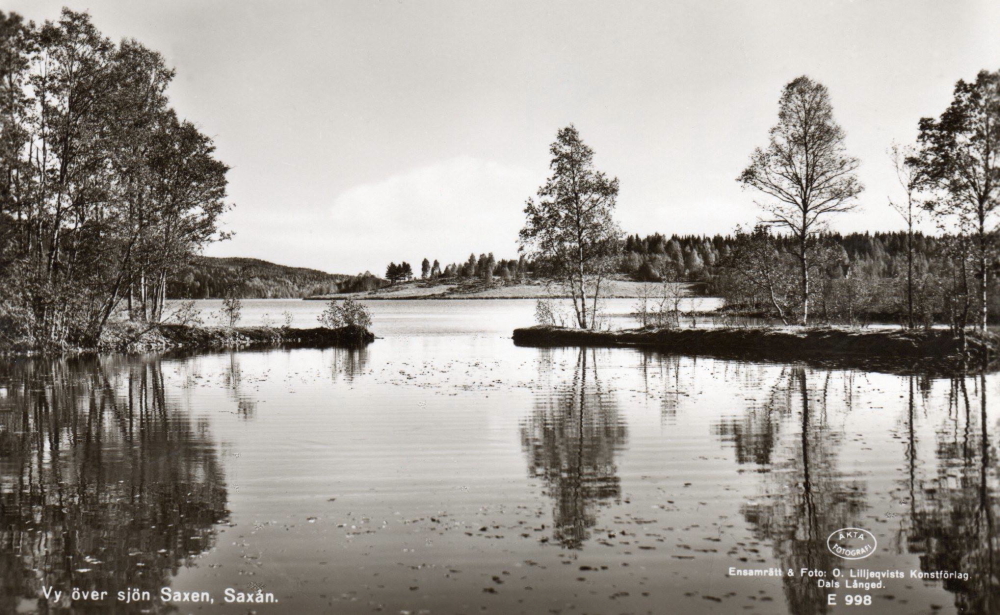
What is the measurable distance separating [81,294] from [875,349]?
1406 inches

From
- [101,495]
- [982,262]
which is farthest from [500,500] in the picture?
[982,262]

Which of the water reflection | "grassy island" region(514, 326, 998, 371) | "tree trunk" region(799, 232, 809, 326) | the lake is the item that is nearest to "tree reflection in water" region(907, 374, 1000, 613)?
the lake

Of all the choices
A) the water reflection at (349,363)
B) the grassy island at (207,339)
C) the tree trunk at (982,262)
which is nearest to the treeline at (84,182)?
the grassy island at (207,339)

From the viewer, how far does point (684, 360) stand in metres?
29.7

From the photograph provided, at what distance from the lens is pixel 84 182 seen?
100 feet

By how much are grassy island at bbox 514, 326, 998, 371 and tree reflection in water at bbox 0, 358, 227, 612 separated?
74.9 ft

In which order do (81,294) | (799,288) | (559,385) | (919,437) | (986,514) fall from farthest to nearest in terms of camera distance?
(799,288) < (81,294) < (559,385) < (919,437) < (986,514)

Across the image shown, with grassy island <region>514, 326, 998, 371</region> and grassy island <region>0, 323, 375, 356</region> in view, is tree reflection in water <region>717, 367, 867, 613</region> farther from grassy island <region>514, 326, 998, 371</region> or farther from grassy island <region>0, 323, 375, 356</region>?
grassy island <region>0, 323, 375, 356</region>

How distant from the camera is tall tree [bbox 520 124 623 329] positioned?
42.9 meters

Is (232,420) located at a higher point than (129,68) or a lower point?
lower

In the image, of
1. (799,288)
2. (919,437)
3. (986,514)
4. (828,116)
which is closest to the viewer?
(986,514)

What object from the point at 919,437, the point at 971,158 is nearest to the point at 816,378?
the point at 919,437

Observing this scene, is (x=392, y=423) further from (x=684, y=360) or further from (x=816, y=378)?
(x=684, y=360)

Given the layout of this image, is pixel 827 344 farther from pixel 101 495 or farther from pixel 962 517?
pixel 101 495
